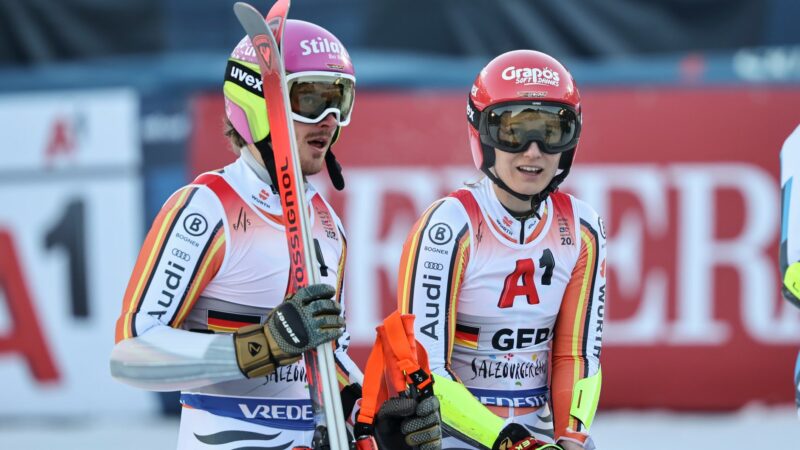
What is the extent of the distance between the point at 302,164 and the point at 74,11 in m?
6.28

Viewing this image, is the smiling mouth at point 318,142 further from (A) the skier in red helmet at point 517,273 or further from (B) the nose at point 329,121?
(A) the skier in red helmet at point 517,273

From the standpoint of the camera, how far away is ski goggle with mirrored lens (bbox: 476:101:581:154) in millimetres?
4051

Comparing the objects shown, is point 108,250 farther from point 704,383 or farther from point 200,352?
point 200,352

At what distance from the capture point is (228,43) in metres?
9.38

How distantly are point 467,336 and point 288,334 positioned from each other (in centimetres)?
104

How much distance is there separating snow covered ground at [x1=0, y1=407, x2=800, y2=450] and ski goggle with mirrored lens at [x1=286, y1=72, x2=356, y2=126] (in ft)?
13.1

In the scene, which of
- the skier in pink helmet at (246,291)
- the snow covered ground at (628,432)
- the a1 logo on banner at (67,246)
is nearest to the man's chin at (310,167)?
the skier in pink helmet at (246,291)

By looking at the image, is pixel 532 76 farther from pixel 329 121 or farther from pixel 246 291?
pixel 246 291

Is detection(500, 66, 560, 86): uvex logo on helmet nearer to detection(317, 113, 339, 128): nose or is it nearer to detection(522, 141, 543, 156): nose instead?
detection(522, 141, 543, 156): nose

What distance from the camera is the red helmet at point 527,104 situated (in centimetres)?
405

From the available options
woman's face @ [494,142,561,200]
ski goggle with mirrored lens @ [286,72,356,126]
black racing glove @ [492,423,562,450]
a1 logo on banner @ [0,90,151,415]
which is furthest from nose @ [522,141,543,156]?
a1 logo on banner @ [0,90,151,415]

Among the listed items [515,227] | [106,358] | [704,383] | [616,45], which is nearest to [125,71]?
[106,358]

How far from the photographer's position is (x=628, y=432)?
7.84 meters

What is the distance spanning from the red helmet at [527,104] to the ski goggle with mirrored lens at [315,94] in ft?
2.04
